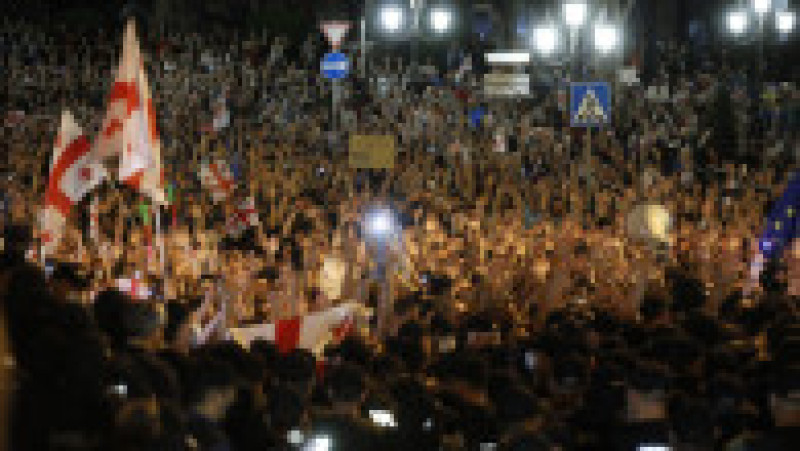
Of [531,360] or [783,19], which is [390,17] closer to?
[783,19]

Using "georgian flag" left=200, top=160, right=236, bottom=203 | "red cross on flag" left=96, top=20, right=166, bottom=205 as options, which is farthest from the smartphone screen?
"georgian flag" left=200, top=160, right=236, bottom=203

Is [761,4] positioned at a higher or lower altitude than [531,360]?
higher

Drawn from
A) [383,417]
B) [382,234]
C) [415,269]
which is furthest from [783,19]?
[383,417]

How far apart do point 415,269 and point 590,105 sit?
4.34 metres

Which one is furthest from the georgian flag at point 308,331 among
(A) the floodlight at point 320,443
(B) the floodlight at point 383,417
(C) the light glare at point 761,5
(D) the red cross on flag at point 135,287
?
(C) the light glare at point 761,5

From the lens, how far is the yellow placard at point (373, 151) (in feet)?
50.6

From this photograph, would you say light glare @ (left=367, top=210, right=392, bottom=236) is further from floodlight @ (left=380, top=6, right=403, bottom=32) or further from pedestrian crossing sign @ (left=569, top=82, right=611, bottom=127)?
floodlight @ (left=380, top=6, right=403, bottom=32)

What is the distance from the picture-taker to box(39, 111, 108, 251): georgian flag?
1038cm

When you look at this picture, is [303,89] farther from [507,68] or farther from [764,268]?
[764,268]

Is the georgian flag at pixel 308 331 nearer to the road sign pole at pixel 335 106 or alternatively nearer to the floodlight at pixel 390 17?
the road sign pole at pixel 335 106

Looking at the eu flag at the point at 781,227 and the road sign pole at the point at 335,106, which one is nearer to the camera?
the eu flag at the point at 781,227

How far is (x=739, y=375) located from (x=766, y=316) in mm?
2617

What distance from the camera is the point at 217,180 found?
15734 mm

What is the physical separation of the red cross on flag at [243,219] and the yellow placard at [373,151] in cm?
169
